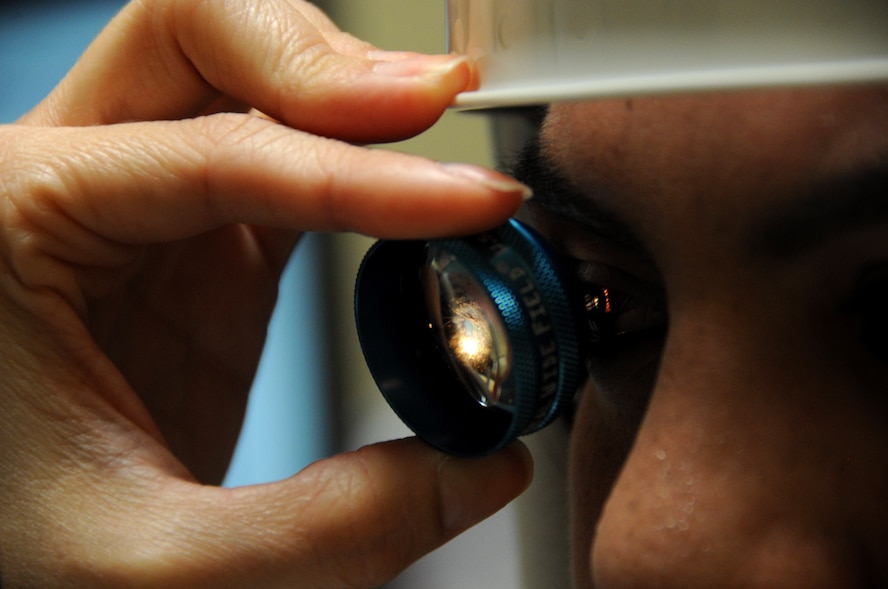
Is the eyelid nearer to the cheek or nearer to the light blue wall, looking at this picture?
the cheek

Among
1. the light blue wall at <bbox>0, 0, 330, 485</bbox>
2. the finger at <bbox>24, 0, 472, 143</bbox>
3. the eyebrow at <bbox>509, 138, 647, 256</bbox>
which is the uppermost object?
the finger at <bbox>24, 0, 472, 143</bbox>

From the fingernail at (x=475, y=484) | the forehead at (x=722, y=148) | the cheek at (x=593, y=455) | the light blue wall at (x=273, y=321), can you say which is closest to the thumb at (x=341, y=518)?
the fingernail at (x=475, y=484)

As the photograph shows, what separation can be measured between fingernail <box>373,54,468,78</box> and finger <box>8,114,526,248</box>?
61 mm

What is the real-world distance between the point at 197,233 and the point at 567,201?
28 cm

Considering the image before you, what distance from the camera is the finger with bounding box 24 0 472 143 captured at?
23.0 inches

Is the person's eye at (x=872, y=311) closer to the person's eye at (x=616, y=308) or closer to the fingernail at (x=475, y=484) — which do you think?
the person's eye at (x=616, y=308)

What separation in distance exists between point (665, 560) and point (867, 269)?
0.19 m

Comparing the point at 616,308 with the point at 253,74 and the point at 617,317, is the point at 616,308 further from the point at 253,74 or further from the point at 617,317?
the point at 253,74

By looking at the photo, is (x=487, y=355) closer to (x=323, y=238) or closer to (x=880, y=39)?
(x=880, y=39)

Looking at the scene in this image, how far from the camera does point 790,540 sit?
48cm

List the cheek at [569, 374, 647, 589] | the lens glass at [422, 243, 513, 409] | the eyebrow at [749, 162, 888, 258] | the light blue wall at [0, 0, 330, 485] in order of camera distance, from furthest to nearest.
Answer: the light blue wall at [0, 0, 330, 485], the cheek at [569, 374, 647, 589], the lens glass at [422, 243, 513, 409], the eyebrow at [749, 162, 888, 258]

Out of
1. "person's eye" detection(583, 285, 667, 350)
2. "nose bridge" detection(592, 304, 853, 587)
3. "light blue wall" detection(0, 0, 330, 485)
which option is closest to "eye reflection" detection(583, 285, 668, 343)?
"person's eye" detection(583, 285, 667, 350)

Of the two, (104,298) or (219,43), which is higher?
(219,43)

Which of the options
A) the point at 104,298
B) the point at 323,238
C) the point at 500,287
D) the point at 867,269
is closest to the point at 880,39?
the point at 867,269
